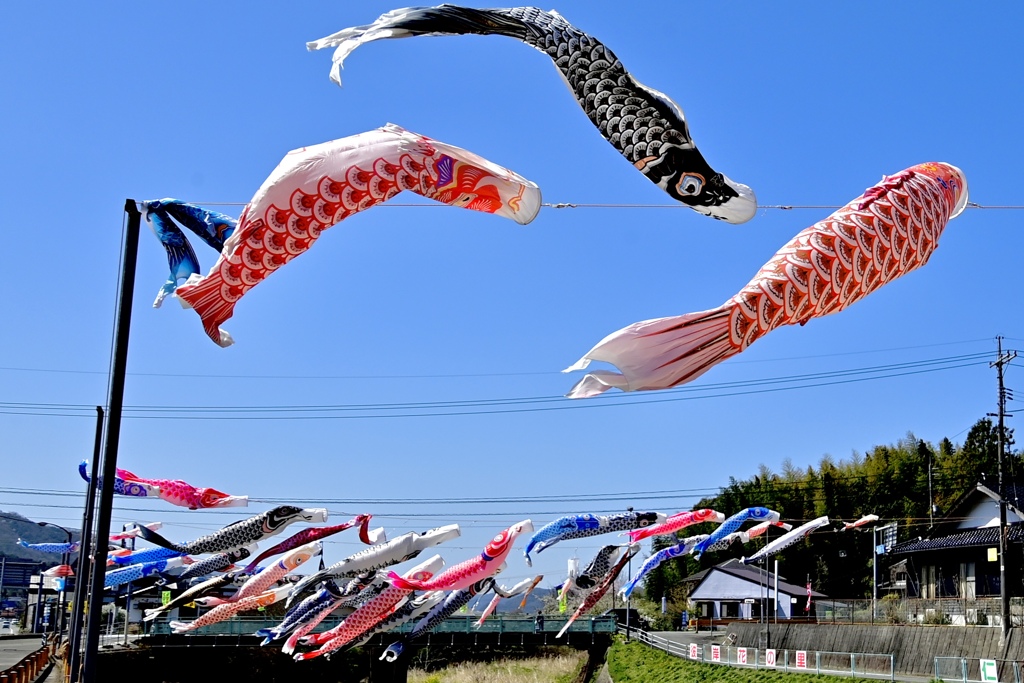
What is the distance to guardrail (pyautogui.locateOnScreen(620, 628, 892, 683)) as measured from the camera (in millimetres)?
27875

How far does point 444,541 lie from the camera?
3309 centimetres

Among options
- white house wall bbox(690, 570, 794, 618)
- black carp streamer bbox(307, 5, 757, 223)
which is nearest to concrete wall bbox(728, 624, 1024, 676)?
black carp streamer bbox(307, 5, 757, 223)

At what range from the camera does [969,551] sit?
41.5 meters

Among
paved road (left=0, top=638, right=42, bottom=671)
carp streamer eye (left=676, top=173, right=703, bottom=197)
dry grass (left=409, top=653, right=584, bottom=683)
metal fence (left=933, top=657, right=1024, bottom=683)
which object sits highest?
carp streamer eye (left=676, top=173, right=703, bottom=197)

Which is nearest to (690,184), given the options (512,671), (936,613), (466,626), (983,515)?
(936,613)

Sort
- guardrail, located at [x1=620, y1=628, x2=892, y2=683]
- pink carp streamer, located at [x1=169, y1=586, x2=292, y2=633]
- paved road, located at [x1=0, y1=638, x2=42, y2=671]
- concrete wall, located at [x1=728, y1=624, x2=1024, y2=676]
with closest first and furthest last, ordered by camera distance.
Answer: guardrail, located at [x1=620, y1=628, x2=892, y2=683] → concrete wall, located at [x1=728, y1=624, x2=1024, y2=676] → pink carp streamer, located at [x1=169, y1=586, x2=292, y2=633] → paved road, located at [x1=0, y1=638, x2=42, y2=671]

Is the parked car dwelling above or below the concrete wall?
below

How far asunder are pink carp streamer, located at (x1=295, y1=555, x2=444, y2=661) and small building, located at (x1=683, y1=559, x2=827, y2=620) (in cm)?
2947

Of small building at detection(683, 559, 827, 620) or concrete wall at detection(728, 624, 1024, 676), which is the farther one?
small building at detection(683, 559, 827, 620)

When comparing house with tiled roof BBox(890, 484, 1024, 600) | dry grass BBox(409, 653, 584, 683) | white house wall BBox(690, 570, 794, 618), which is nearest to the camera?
house with tiled roof BBox(890, 484, 1024, 600)

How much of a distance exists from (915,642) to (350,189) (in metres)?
26.3

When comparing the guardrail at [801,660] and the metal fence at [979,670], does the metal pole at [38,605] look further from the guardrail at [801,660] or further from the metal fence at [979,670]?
the metal fence at [979,670]

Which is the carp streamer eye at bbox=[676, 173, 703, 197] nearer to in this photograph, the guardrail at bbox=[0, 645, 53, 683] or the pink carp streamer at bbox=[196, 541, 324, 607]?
the guardrail at bbox=[0, 645, 53, 683]

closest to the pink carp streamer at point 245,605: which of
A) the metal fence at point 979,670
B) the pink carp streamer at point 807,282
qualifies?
the metal fence at point 979,670
